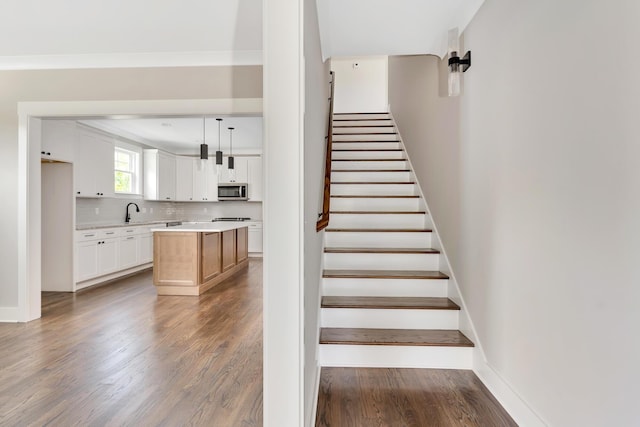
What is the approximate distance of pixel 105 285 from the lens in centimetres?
521

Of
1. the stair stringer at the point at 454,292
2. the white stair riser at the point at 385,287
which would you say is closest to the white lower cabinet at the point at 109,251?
the white stair riser at the point at 385,287

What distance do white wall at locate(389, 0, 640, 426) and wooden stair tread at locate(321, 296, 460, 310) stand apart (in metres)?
0.21

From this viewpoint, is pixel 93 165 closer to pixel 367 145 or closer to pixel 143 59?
pixel 143 59

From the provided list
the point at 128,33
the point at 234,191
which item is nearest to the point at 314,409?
the point at 128,33

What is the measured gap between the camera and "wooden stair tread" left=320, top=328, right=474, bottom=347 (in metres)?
Answer: 2.38

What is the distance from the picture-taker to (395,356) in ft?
7.88

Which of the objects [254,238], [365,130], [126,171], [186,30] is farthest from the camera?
[254,238]

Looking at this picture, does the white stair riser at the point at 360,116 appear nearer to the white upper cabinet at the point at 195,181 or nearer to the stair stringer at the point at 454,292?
the stair stringer at the point at 454,292

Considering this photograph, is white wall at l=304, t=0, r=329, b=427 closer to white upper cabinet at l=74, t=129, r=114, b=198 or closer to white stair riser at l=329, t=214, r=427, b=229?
white stair riser at l=329, t=214, r=427, b=229

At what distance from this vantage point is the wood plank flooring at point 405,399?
1842 millimetres

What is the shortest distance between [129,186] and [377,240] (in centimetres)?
541

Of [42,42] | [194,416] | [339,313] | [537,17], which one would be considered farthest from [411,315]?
[42,42]

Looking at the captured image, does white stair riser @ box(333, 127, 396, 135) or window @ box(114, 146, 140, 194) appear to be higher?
white stair riser @ box(333, 127, 396, 135)

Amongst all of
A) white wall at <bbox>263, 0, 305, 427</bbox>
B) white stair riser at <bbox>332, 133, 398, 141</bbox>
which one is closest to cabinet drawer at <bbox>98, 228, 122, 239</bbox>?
white stair riser at <bbox>332, 133, 398, 141</bbox>
